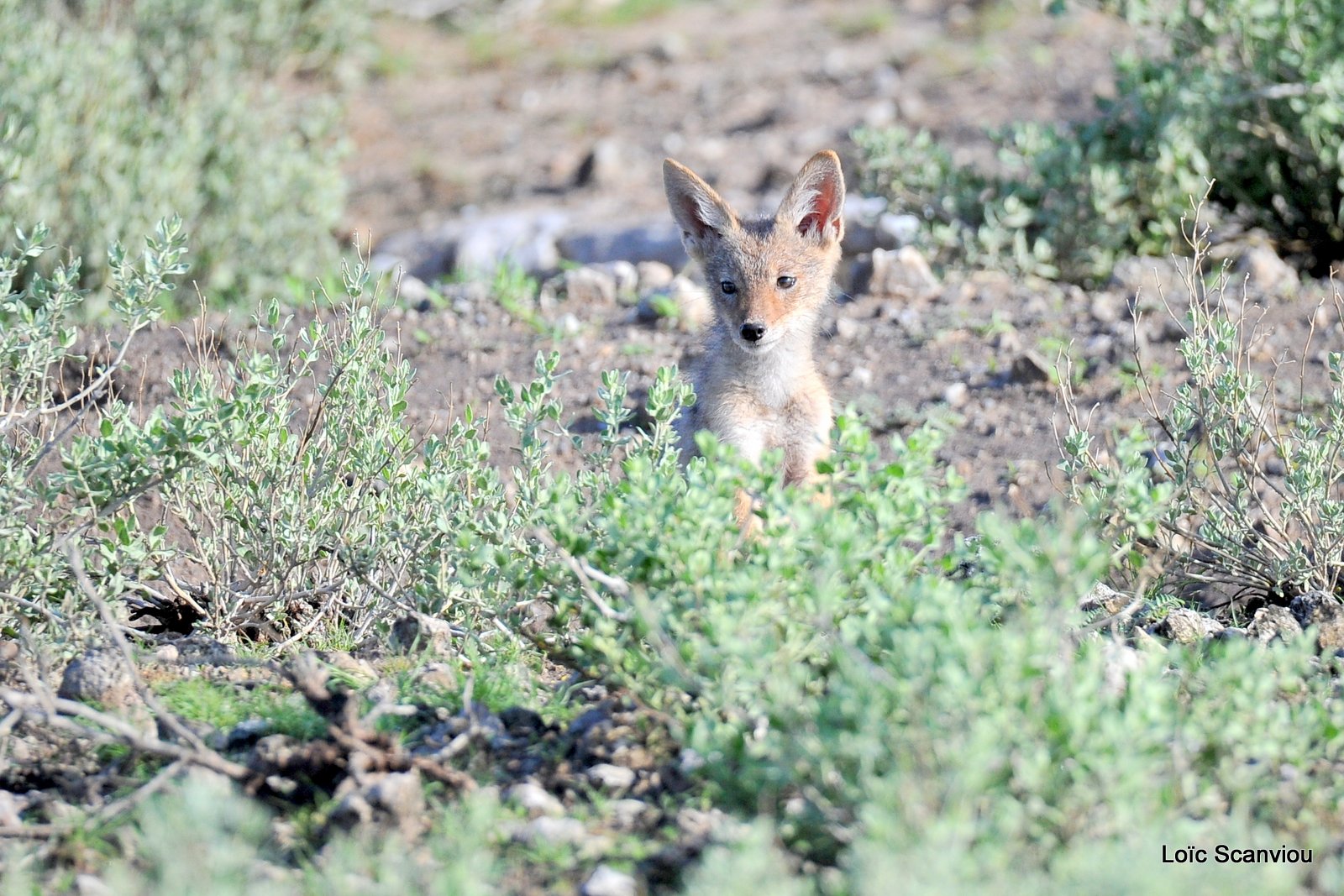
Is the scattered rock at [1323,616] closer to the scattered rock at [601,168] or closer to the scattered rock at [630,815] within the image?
the scattered rock at [630,815]

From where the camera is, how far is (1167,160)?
7434 mm

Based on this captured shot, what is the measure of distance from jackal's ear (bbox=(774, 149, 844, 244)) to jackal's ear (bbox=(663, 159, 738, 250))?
9.9 inches

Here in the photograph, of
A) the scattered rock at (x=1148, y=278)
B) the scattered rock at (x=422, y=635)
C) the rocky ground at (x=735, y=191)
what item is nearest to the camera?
the scattered rock at (x=422, y=635)

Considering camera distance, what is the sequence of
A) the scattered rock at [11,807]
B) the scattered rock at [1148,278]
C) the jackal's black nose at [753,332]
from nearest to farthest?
the scattered rock at [11,807] → the jackal's black nose at [753,332] → the scattered rock at [1148,278]

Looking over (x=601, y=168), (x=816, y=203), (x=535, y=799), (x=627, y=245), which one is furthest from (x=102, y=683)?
(x=601, y=168)

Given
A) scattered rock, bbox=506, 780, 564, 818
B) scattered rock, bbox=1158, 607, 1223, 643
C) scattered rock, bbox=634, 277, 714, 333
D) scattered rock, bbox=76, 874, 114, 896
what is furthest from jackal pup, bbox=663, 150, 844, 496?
scattered rock, bbox=76, 874, 114, 896

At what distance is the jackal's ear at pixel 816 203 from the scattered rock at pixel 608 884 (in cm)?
352

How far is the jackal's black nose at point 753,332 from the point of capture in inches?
218

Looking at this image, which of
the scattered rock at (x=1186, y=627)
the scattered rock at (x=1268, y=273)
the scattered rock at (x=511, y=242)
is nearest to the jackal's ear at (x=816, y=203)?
the scattered rock at (x=1186, y=627)

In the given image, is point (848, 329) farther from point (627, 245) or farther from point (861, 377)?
point (627, 245)

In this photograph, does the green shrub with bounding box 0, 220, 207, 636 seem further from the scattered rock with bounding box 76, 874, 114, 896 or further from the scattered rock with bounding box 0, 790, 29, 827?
the scattered rock with bounding box 76, 874, 114, 896

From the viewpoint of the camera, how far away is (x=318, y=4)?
11.7 meters

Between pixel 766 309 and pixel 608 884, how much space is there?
305cm

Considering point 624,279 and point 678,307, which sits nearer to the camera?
point 678,307
